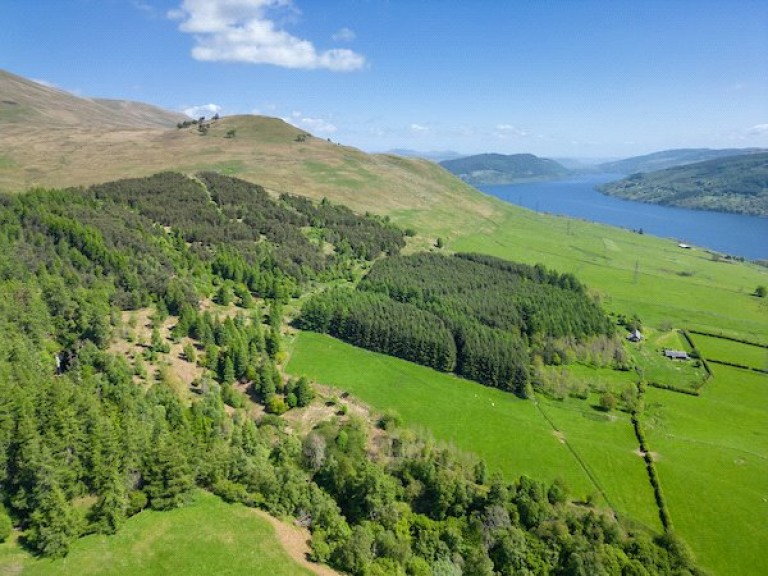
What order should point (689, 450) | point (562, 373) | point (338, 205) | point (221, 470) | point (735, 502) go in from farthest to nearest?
point (338, 205) < point (562, 373) < point (689, 450) < point (735, 502) < point (221, 470)

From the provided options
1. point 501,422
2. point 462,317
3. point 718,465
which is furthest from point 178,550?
point 462,317

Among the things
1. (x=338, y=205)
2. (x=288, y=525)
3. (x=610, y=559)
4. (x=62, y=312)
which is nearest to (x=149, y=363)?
(x=62, y=312)

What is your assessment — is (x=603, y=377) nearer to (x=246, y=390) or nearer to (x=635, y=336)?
(x=635, y=336)

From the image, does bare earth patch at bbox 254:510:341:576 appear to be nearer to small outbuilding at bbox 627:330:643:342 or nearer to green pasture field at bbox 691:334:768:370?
small outbuilding at bbox 627:330:643:342

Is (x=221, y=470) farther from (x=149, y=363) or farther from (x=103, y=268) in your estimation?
(x=103, y=268)

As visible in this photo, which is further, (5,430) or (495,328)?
(495,328)

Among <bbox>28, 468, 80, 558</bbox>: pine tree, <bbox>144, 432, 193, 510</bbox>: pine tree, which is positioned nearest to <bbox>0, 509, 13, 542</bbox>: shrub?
<bbox>28, 468, 80, 558</bbox>: pine tree

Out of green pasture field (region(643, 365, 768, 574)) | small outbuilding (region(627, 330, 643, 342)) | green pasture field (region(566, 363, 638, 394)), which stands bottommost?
green pasture field (region(643, 365, 768, 574))
